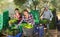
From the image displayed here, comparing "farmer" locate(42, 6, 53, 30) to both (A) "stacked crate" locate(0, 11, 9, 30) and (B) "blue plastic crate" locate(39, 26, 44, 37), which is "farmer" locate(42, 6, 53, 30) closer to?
(B) "blue plastic crate" locate(39, 26, 44, 37)

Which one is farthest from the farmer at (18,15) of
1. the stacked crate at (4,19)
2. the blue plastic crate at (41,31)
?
the blue plastic crate at (41,31)

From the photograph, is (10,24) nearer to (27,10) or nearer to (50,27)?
(27,10)

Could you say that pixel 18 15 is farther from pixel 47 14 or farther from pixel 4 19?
pixel 47 14

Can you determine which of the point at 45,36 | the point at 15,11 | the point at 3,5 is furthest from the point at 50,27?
the point at 3,5

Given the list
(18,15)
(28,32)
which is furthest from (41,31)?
(18,15)

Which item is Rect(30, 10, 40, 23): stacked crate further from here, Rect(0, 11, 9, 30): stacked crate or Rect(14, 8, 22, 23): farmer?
Rect(0, 11, 9, 30): stacked crate

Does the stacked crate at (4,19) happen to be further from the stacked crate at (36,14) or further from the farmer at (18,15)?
the stacked crate at (36,14)

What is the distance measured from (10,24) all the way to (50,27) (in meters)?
0.32

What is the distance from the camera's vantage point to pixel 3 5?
1406 millimetres

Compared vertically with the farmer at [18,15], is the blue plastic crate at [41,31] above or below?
below

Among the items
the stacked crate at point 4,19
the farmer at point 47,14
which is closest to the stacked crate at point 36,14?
the farmer at point 47,14

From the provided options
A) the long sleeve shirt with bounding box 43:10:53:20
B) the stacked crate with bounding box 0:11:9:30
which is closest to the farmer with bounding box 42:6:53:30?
the long sleeve shirt with bounding box 43:10:53:20

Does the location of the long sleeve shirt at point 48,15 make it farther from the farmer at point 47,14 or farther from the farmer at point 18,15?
the farmer at point 18,15

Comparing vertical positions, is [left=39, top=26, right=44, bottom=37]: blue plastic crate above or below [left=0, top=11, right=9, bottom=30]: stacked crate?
below
